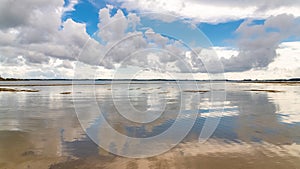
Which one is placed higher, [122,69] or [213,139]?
[122,69]

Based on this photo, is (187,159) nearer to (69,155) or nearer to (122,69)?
(69,155)

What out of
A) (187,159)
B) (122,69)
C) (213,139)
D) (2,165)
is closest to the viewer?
(2,165)

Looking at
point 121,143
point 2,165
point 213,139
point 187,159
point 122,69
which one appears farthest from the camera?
point 122,69

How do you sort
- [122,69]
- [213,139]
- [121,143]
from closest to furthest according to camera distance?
[121,143] → [213,139] → [122,69]

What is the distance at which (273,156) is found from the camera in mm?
13062

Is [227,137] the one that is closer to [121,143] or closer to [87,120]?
[121,143]

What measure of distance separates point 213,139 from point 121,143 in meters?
6.27

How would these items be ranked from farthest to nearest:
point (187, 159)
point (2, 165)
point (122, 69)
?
point (122, 69) < point (187, 159) < point (2, 165)

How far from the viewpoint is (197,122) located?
2269 cm

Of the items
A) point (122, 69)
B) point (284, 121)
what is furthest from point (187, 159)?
point (284, 121)

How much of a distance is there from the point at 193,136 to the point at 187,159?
5.08 meters

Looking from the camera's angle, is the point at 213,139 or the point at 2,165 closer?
the point at 2,165

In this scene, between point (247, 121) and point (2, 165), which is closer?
point (2, 165)

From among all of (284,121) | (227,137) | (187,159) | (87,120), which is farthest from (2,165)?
(284,121)
